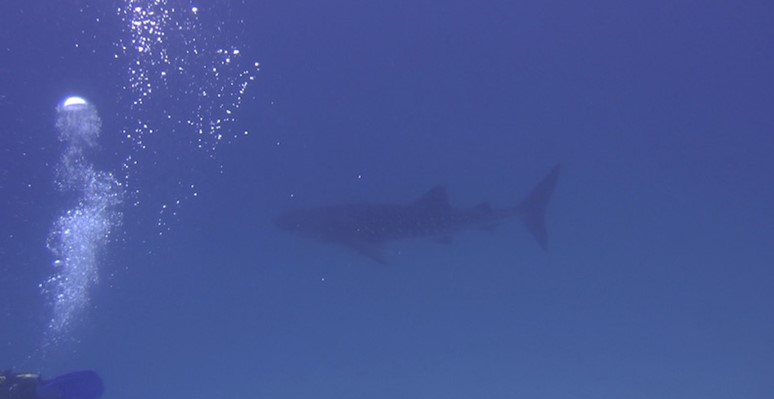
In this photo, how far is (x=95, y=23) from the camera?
13898mm

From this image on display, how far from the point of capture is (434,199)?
536 inches

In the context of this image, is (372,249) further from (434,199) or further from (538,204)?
(538,204)

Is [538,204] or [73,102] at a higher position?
[73,102]

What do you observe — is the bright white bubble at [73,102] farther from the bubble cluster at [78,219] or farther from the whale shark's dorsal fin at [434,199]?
the whale shark's dorsal fin at [434,199]

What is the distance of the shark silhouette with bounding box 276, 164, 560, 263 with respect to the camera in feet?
45.1

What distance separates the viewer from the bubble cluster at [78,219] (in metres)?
15.3

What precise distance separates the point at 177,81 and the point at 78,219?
5518mm

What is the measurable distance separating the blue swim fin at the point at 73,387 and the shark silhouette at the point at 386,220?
10.3 metres

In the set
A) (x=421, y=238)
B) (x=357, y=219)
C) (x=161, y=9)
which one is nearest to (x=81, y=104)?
(x=161, y=9)

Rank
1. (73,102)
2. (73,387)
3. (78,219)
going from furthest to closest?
(78,219) → (73,102) → (73,387)

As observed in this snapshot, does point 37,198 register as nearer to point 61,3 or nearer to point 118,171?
point 118,171

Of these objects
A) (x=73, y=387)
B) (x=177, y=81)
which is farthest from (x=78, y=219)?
(x=73, y=387)

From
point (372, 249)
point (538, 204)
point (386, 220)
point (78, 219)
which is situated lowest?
point (372, 249)

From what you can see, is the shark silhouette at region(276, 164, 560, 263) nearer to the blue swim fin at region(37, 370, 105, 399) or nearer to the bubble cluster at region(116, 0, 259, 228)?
the bubble cluster at region(116, 0, 259, 228)
